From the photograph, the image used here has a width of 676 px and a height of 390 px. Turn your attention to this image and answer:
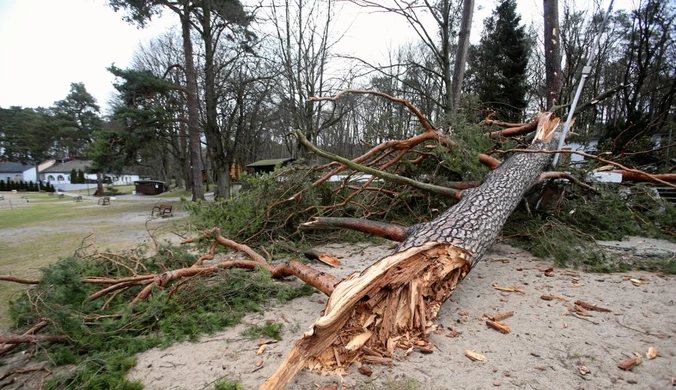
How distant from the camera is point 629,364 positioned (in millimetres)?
1517

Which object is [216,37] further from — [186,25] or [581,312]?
[581,312]

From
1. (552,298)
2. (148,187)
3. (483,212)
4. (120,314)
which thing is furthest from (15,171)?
(552,298)

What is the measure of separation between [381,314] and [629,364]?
1.29 m

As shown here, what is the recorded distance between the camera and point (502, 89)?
15.3m

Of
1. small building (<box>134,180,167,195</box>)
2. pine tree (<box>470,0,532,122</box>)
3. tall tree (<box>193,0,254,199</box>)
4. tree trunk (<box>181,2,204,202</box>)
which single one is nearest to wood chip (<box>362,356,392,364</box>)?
tree trunk (<box>181,2,204,202</box>)

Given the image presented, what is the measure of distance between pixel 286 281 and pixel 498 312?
76.0 inches

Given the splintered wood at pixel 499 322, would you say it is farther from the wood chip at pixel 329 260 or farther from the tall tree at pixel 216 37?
the tall tree at pixel 216 37

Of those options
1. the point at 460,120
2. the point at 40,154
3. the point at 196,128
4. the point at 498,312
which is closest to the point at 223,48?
the point at 196,128

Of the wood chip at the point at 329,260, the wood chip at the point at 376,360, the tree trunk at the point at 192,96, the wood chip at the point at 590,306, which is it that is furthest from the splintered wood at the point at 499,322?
the tree trunk at the point at 192,96

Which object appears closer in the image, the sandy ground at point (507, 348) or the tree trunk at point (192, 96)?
the sandy ground at point (507, 348)

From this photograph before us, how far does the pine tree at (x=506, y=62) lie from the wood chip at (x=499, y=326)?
15198 millimetres

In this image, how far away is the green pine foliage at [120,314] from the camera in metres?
1.71

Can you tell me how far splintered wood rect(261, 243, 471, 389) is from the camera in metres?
1.49

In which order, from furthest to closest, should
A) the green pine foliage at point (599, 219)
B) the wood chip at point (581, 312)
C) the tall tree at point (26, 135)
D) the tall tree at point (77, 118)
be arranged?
the tall tree at point (26, 135), the tall tree at point (77, 118), the green pine foliage at point (599, 219), the wood chip at point (581, 312)
